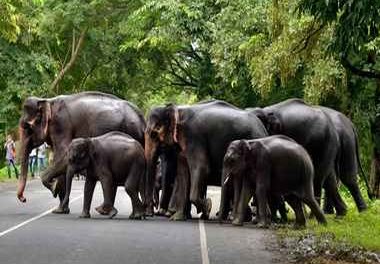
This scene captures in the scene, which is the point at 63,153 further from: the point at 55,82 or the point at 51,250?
the point at 55,82

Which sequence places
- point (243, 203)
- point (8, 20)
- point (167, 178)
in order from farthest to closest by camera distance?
point (8, 20) < point (167, 178) < point (243, 203)

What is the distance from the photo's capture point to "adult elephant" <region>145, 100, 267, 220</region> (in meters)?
17.7

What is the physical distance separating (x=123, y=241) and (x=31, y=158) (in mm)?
26558

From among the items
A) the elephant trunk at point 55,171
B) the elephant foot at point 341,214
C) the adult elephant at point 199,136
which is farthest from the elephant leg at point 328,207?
the elephant trunk at point 55,171

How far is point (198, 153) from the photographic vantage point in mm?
17766

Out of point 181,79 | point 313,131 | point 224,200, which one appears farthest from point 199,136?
Result: point 181,79

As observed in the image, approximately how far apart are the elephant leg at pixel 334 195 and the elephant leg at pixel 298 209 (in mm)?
2852

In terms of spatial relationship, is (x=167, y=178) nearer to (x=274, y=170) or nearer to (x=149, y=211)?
(x=149, y=211)

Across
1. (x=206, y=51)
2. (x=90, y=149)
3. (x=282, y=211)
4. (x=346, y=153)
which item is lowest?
(x=282, y=211)

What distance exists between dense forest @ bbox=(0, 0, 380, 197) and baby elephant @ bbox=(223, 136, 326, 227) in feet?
6.25

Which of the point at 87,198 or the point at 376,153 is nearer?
the point at 87,198

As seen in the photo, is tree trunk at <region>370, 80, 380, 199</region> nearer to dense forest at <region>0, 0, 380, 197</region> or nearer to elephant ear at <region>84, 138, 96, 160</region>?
dense forest at <region>0, 0, 380, 197</region>

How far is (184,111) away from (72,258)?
7321 mm

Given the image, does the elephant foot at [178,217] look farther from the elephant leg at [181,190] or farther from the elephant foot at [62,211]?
the elephant foot at [62,211]
